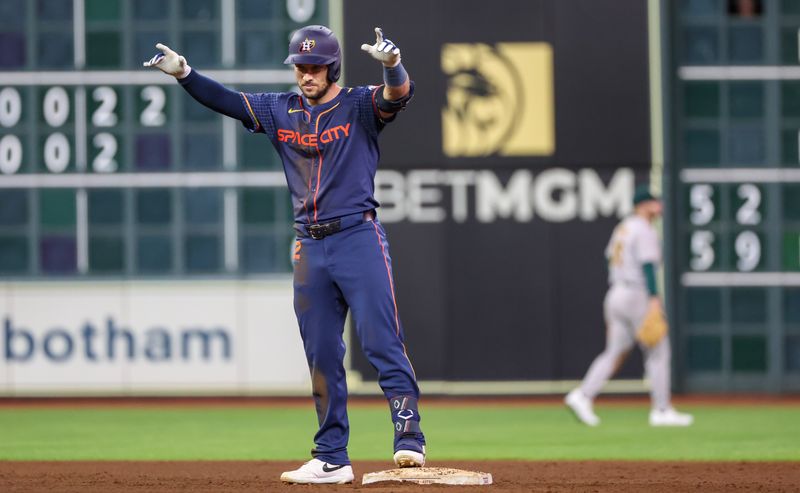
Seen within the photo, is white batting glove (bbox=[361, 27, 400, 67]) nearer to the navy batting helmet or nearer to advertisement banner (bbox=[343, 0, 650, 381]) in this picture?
the navy batting helmet

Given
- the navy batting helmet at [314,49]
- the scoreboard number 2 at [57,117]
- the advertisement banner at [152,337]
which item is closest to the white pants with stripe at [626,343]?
the advertisement banner at [152,337]

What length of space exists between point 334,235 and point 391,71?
2.88 ft

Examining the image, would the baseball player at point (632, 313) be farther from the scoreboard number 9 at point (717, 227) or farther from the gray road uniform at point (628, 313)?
the scoreboard number 9 at point (717, 227)

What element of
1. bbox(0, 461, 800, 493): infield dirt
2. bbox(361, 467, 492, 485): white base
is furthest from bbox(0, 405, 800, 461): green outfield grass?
bbox(361, 467, 492, 485): white base

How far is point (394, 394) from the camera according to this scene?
7051 millimetres

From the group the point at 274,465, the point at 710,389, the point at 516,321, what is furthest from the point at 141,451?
the point at 710,389

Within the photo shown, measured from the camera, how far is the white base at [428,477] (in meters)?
6.89

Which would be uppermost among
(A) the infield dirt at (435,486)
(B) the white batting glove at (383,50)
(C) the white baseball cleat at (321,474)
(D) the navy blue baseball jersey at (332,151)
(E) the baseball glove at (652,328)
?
(B) the white batting glove at (383,50)

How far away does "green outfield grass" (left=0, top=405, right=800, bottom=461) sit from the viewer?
10078 millimetres

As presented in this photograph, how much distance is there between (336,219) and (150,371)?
7.84 m

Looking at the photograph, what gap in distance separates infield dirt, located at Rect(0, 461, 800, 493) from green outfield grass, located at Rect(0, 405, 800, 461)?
733mm

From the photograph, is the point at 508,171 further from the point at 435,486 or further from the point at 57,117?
the point at 435,486

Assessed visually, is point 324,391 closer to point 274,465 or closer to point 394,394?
point 394,394

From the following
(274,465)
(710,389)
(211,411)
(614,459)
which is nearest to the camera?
(274,465)
